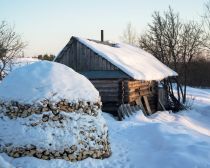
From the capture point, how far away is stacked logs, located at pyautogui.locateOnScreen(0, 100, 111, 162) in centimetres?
1023

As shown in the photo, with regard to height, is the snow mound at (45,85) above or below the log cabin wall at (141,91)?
above

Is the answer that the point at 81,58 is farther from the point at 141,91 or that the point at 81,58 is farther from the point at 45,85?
the point at 45,85

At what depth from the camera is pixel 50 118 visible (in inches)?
412

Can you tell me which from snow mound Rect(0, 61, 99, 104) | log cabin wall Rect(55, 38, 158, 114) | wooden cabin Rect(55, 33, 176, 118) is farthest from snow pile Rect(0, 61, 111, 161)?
log cabin wall Rect(55, 38, 158, 114)

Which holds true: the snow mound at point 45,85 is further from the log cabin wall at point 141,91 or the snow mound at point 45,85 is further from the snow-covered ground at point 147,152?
the log cabin wall at point 141,91

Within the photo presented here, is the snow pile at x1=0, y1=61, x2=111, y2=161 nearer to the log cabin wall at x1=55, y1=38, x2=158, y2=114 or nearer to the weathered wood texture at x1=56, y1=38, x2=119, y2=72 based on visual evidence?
the log cabin wall at x1=55, y1=38, x2=158, y2=114

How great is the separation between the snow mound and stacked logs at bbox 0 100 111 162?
6.4 inches

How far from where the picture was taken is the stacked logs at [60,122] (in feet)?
33.6

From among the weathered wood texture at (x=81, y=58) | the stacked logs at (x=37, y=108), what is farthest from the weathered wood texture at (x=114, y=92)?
the stacked logs at (x=37, y=108)

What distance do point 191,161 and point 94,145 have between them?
2.55 metres

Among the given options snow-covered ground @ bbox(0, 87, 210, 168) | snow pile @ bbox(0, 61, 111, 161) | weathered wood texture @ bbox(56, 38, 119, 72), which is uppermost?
weathered wood texture @ bbox(56, 38, 119, 72)

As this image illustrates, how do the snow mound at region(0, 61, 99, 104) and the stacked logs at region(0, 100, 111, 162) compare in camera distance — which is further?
the snow mound at region(0, 61, 99, 104)

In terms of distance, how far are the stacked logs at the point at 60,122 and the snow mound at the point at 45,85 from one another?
16 centimetres

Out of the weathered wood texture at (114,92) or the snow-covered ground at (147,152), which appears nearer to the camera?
the snow-covered ground at (147,152)
